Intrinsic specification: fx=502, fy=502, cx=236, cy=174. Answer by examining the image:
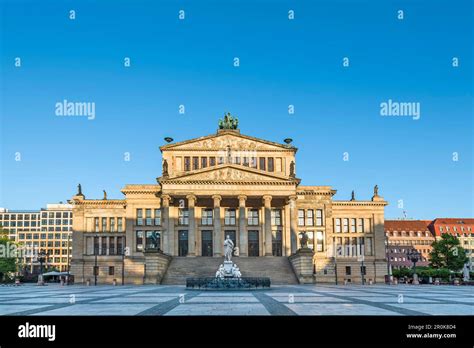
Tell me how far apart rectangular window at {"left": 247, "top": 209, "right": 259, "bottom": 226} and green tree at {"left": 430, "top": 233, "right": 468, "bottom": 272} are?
41.5 meters

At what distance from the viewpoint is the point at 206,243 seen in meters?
78.8

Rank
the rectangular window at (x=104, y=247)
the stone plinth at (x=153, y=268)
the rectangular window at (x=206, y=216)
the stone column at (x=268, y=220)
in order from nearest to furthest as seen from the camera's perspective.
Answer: the stone plinth at (x=153, y=268), the stone column at (x=268, y=220), the rectangular window at (x=206, y=216), the rectangular window at (x=104, y=247)

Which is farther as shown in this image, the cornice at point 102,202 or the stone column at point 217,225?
the cornice at point 102,202

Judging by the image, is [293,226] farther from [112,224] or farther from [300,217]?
[112,224]

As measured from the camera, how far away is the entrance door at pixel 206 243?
78.3 m

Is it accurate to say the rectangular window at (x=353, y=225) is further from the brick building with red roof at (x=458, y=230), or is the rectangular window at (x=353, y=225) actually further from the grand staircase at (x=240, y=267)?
the brick building with red roof at (x=458, y=230)

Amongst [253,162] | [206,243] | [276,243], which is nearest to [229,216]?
[206,243]

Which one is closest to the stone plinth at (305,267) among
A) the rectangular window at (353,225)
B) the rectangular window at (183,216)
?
the rectangular window at (183,216)

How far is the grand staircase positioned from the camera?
203 feet

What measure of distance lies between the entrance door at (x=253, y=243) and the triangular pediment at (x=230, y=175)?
35.3ft

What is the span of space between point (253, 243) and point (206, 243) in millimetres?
7411

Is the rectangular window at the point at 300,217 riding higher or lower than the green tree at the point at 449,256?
higher
